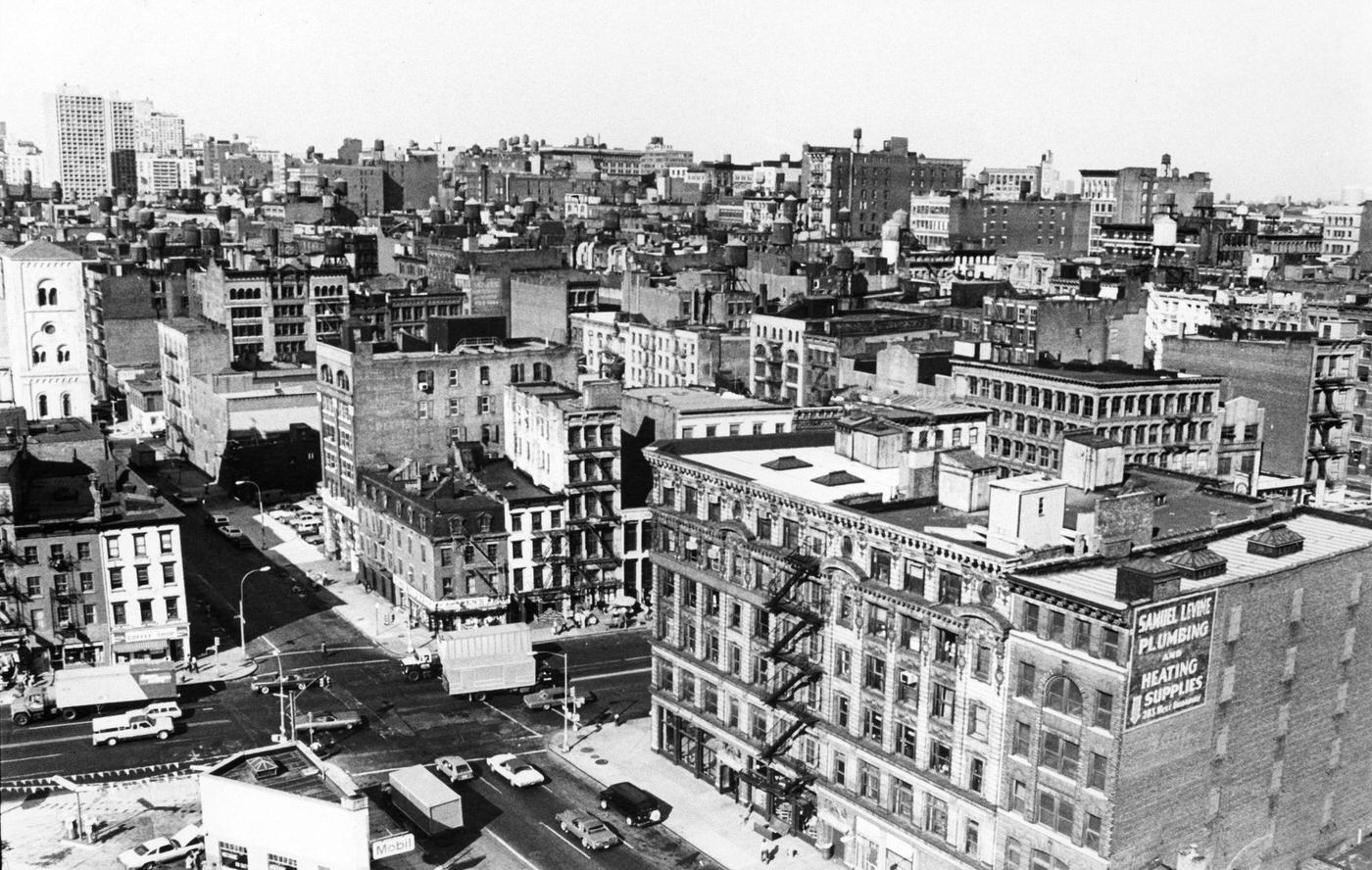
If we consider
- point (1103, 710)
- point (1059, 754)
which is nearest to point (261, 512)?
point (1059, 754)

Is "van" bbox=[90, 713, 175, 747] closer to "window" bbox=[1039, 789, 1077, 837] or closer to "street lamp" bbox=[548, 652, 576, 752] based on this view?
"street lamp" bbox=[548, 652, 576, 752]

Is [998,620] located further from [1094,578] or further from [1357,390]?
[1357,390]

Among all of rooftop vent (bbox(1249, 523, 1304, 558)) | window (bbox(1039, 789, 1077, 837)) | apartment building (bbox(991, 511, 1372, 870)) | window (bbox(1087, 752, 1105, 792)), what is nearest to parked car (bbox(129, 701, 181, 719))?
apartment building (bbox(991, 511, 1372, 870))

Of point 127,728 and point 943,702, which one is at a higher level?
point 943,702

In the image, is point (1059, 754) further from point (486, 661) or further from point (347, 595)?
point (347, 595)

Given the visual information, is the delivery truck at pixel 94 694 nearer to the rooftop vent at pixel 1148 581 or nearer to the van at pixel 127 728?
the van at pixel 127 728

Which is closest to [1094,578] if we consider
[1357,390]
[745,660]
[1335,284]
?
[745,660]
